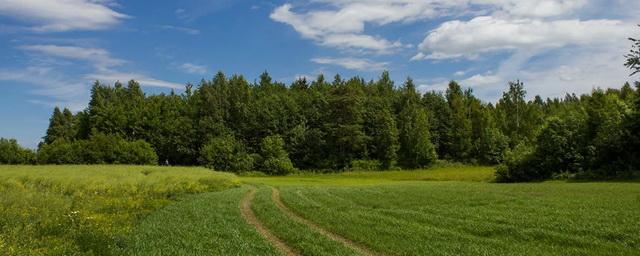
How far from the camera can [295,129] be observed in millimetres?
124375

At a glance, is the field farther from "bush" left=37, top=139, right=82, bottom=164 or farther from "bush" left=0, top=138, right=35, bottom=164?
"bush" left=0, top=138, right=35, bottom=164

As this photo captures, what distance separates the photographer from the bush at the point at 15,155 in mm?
121312

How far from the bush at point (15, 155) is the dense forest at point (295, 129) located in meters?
0.23

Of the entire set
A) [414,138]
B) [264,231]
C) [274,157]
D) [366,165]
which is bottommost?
[264,231]

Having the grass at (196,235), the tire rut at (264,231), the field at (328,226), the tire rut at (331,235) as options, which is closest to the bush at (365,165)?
the field at (328,226)

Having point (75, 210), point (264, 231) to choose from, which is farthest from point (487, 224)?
point (75, 210)

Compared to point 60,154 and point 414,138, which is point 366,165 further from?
point 60,154

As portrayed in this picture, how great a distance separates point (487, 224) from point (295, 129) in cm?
10186

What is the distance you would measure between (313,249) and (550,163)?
213 feet

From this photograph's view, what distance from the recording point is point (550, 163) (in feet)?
244

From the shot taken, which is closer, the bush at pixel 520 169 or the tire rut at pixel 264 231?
the tire rut at pixel 264 231

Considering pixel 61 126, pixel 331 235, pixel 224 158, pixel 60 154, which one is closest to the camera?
pixel 331 235

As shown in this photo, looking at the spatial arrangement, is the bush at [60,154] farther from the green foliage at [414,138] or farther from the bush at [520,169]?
the bush at [520,169]

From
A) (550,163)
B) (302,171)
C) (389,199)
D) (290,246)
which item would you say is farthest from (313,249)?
(302,171)
